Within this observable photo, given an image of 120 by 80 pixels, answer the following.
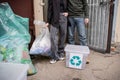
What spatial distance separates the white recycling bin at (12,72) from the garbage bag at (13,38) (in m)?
0.70

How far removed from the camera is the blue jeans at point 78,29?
327 cm

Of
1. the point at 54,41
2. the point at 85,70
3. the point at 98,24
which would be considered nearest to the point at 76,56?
the point at 85,70

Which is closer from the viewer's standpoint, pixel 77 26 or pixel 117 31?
pixel 77 26

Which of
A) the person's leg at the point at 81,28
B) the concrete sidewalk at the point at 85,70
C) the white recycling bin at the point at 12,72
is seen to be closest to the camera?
the white recycling bin at the point at 12,72

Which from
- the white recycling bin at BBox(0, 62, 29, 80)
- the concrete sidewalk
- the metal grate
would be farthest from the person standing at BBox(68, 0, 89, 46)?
the white recycling bin at BBox(0, 62, 29, 80)

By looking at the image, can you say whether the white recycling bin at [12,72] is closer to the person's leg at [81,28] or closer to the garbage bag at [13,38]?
the garbage bag at [13,38]

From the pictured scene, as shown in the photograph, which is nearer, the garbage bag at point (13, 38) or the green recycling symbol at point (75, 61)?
the garbage bag at point (13, 38)

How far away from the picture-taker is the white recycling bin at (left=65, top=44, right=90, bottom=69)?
293cm

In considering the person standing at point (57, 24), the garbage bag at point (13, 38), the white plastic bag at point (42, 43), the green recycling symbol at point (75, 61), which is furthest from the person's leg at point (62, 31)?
the garbage bag at point (13, 38)

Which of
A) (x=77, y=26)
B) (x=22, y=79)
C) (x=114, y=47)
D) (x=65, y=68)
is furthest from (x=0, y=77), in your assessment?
(x=114, y=47)

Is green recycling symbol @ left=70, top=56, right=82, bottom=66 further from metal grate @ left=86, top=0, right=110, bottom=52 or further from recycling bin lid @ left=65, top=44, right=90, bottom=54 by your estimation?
metal grate @ left=86, top=0, right=110, bottom=52

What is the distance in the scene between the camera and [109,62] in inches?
129

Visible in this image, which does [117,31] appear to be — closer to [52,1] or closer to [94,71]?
[94,71]

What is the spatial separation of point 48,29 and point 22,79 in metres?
1.46
